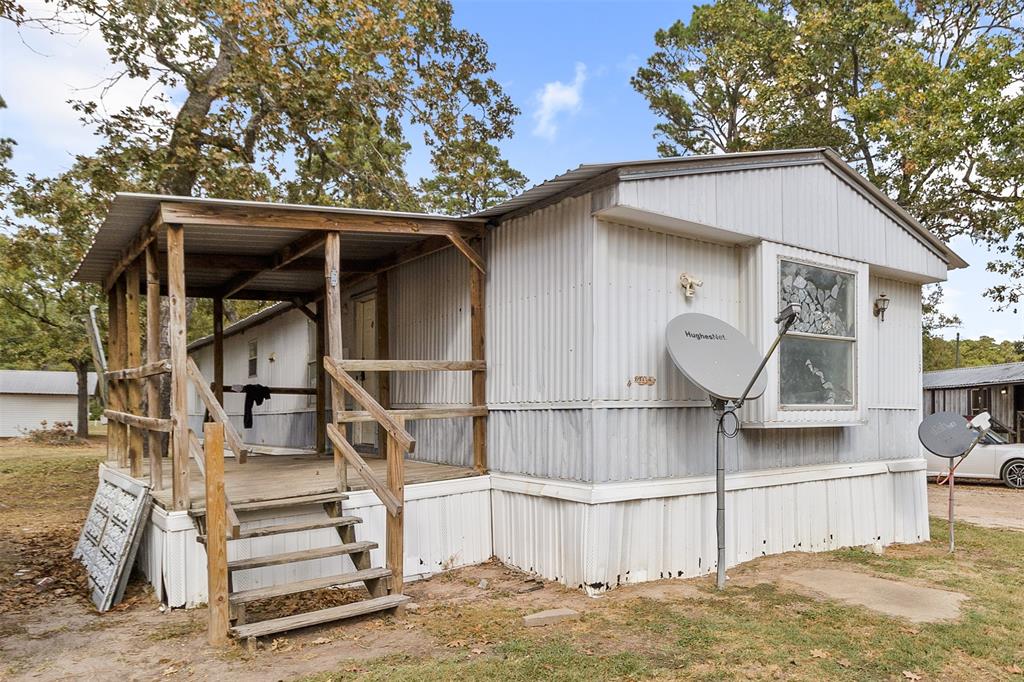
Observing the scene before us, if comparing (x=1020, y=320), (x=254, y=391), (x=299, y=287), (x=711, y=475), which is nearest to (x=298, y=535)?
(x=711, y=475)

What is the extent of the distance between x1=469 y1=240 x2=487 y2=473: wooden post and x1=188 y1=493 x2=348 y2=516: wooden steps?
1.43m

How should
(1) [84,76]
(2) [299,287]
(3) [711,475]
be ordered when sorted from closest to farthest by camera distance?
(3) [711,475], (2) [299,287], (1) [84,76]

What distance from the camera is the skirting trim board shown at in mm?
5492

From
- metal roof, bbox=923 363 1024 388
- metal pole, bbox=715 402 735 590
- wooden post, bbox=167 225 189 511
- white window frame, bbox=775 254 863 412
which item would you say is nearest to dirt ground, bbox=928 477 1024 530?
metal roof, bbox=923 363 1024 388

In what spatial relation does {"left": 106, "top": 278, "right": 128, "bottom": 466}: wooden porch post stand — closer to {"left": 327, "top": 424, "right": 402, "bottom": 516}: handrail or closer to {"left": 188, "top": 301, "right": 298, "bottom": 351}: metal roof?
{"left": 188, "top": 301, "right": 298, "bottom": 351}: metal roof

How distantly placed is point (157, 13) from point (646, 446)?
446 inches

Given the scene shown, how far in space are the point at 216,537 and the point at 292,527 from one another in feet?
2.41

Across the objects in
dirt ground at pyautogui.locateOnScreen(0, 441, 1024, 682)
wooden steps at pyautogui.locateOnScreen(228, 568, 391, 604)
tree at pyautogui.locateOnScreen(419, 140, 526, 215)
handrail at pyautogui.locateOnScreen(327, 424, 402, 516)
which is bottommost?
dirt ground at pyautogui.locateOnScreen(0, 441, 1024, 682)

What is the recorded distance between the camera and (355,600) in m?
5.50

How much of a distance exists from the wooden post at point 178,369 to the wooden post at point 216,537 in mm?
899

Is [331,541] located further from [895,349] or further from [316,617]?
[895,349]

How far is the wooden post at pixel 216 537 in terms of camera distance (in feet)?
14.7

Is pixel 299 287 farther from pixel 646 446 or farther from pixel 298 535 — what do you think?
pixel 646 446

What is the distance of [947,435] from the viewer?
7219mm
